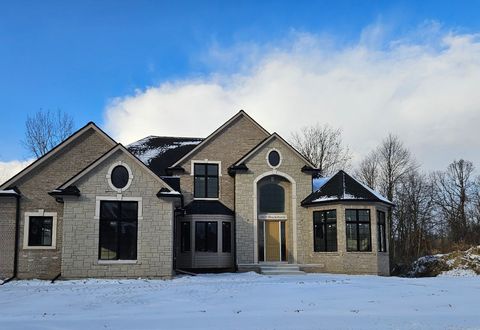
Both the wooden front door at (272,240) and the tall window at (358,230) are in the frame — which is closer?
the tall window at (358,230)

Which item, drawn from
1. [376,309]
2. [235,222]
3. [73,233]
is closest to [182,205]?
[235,222]

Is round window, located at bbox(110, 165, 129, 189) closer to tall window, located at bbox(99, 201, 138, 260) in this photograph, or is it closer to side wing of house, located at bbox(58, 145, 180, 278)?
side wing of house, located at bbox(58, 145, 180, 278)

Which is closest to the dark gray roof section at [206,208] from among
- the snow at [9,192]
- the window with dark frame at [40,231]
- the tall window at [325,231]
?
the tall window at [325,231]

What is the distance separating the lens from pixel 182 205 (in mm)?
25656

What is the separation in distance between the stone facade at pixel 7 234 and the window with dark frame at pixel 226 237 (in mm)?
9790

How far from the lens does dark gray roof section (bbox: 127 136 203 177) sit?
2795cm

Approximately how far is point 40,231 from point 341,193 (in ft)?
46.1

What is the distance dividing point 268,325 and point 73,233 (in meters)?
12.5

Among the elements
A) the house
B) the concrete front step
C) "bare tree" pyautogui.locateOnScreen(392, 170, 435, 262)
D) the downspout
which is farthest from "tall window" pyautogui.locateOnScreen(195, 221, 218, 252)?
"bare tree" pyautogui.locateOnScreen(392, 170, 435, 262)

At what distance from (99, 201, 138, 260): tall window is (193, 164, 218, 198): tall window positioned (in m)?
6.03

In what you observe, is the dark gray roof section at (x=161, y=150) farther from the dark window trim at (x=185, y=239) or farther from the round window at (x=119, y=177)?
the round window at (x=119, y=177)

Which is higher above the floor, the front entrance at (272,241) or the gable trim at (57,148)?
the gable trim at (57,148)

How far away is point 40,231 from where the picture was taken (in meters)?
22.5

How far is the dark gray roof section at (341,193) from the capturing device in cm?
2494
